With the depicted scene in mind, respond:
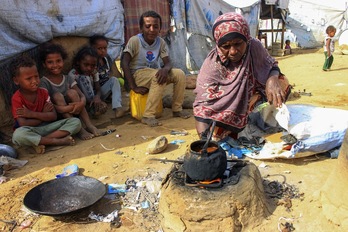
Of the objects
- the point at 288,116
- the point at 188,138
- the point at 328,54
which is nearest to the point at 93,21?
the point at 188,138

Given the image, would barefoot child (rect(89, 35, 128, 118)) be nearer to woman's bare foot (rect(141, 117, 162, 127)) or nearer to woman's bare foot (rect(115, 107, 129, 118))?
woman's bare foot (rect(115, 107, 129, 118))

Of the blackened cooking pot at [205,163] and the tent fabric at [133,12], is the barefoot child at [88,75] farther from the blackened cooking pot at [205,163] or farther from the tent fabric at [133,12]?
the blackened cooking pot at [205,163]

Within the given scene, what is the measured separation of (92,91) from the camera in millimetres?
4656

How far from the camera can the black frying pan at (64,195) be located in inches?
95.1

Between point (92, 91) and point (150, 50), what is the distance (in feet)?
3.53

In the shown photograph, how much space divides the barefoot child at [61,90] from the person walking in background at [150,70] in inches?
31.4

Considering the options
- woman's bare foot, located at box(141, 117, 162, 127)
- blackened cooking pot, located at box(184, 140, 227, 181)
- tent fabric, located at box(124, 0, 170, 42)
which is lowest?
woman's bare foot, located at box(141, 117, 162, 127)

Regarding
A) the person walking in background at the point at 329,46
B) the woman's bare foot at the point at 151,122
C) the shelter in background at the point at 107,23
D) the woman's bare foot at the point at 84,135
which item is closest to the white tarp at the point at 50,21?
the shelter in background at the point at 107,23

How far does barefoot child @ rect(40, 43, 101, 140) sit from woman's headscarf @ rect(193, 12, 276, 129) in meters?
1.61

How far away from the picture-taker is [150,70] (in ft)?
15.0

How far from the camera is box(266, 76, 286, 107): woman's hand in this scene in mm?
2885

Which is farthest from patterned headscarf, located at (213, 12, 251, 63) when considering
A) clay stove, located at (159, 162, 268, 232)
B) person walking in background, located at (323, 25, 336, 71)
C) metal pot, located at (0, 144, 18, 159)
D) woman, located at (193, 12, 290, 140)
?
person walking in background, located at (323, 25, 336, 71)

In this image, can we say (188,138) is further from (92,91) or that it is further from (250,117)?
(92,91)

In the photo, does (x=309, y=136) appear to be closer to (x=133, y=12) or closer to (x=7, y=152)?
(x=7, y=152)
